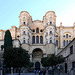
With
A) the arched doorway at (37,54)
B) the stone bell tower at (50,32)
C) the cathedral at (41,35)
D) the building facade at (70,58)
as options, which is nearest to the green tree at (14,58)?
the building facade at (70,58)

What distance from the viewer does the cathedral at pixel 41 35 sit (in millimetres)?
48375

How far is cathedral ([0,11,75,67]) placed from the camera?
159 feet

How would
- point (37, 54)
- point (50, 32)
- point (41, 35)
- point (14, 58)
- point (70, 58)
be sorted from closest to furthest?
point (14, 58) < point (70, 58) < point (50, 32) < point (37, 54) < point (41, 35)

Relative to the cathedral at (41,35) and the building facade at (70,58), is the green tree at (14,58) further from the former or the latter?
the cathedral at (41,35)

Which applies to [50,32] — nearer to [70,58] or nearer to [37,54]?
[37,54]

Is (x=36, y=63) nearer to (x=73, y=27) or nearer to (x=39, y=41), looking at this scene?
(x=39, y=41)

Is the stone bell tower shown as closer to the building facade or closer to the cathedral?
the cathedral

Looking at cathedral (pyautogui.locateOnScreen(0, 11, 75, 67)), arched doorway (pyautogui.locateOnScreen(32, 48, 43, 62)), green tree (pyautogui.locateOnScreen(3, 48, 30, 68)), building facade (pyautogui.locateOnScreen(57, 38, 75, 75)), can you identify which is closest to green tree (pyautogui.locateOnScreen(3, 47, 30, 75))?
green tree (pyautogui.locateOnScreen(3, 48, 30, 68))

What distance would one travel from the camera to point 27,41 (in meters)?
49.8

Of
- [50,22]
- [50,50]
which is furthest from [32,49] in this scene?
[50,22]

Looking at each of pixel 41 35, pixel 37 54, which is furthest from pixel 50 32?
pixel 37 54

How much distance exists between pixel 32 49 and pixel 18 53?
28170 millimetres

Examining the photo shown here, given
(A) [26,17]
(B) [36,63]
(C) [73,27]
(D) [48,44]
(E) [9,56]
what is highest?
(A) [26,17]

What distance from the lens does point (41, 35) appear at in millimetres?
54750
